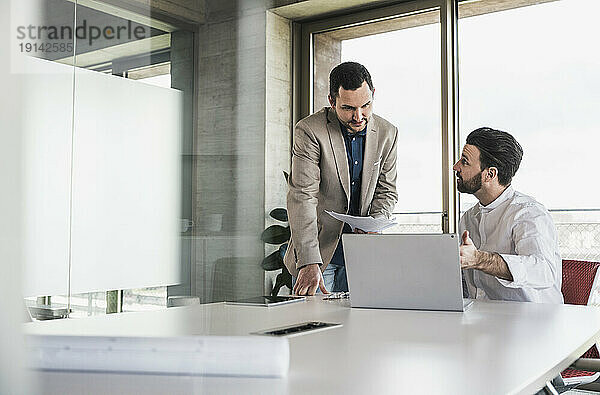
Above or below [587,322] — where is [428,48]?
above

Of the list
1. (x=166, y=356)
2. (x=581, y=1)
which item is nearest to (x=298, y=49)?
(x=581, y=1)

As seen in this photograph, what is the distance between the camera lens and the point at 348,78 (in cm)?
225

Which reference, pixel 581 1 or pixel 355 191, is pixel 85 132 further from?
pixel 581 1

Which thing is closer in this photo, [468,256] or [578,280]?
[468,256]

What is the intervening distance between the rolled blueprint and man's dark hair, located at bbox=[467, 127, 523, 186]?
1.70 m

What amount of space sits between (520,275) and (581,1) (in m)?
1.93

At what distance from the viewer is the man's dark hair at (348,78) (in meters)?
2.25

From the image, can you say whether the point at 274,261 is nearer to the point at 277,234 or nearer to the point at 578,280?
the point at 277,234

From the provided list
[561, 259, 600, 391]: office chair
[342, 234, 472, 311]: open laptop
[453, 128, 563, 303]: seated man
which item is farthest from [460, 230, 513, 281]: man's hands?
[561, 259, 600, 391]: office chair

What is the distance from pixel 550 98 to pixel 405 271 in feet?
6.64

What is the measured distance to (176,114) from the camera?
1864 mm

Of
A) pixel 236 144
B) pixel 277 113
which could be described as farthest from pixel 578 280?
pixel 277 113

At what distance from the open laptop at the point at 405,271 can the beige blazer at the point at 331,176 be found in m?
0.76

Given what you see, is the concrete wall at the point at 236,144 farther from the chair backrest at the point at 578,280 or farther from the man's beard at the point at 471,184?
the chair backrest at the point at 578,280
